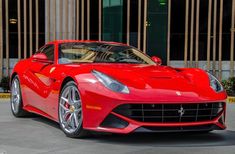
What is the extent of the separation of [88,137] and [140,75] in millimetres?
1045

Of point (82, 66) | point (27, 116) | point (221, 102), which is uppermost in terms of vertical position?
point (82, 66)

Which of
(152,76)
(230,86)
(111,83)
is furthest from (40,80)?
(230,86)

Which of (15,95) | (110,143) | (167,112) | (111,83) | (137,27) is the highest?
(137,27)

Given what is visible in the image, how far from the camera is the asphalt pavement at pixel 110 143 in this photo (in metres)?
5.50

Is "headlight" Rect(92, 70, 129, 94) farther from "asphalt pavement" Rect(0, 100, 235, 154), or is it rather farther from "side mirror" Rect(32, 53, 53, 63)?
"side mirror" Rect(32, 53, 53, 63)

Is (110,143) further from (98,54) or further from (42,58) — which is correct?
(42,58)

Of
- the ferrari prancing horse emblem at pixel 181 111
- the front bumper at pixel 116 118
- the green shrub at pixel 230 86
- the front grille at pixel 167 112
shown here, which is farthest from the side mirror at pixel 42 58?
the green shrub at pixel 230 86

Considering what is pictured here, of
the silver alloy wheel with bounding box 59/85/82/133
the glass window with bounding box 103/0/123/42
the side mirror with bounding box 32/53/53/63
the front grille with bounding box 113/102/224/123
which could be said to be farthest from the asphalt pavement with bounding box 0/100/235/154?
the glass window with bounding box 103/0/123/42

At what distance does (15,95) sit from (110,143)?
3302 millimetres

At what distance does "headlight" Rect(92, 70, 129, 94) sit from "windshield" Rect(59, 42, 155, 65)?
3.55 feet

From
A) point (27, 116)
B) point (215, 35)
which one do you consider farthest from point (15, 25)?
point (27, 116)

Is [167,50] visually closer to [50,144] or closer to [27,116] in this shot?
[27,116]

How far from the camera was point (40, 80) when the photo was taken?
24.1ft

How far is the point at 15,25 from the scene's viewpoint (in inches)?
673
